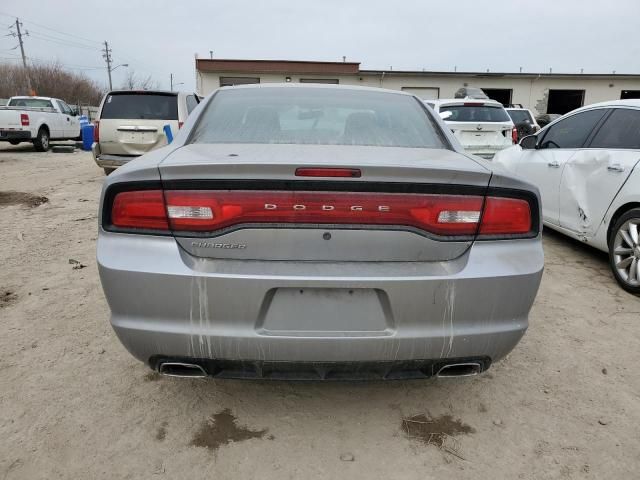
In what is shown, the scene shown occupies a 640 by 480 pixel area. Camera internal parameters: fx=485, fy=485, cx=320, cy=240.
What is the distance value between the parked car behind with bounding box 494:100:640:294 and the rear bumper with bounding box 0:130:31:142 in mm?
15411

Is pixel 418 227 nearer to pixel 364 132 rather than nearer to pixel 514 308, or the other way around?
pixel 514 308

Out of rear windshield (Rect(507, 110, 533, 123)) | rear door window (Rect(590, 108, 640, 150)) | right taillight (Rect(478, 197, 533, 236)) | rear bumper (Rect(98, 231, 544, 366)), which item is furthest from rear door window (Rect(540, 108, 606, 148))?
rear windshield (Rect(507, 110, 533, 123))

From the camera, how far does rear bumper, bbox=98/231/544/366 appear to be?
183 centimetres

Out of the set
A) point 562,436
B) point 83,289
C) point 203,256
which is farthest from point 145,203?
point 83,289

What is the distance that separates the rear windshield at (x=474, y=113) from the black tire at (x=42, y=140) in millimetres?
13436

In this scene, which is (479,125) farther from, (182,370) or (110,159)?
(182,370)

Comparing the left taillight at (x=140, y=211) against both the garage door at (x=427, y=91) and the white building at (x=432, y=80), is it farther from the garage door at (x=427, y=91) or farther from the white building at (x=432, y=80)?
the garage door at (x=427, y=91)

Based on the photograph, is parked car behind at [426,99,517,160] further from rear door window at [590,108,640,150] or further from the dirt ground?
the dirt ground

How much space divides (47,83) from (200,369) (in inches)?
2544

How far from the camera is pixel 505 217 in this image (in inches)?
78.0

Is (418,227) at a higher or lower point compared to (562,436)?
higher

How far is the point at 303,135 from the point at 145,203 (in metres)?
1.01

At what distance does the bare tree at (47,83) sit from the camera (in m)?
53.6

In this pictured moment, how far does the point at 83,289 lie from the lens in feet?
12.9
